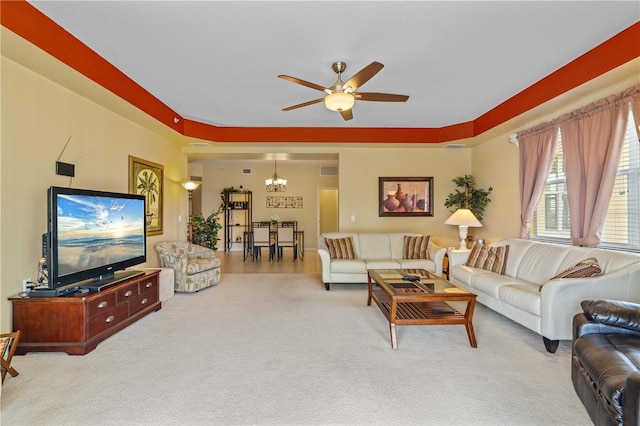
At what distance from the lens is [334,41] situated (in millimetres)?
2801

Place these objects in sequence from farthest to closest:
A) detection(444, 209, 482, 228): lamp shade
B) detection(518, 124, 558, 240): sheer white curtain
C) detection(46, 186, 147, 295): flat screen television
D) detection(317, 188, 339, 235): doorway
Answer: detection(317, 188, 339, 235): doorway → detection(444, 209, 482, 228): lamp shade → detection(518, 124, 558, 240): sheer white curtain → detection(46, 186, 147, 295): flat screen television

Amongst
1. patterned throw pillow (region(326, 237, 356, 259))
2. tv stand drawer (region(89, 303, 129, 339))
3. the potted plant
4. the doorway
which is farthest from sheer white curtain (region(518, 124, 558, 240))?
A: the doorway

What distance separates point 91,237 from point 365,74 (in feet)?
9.87

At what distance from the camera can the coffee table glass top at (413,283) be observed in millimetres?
3123

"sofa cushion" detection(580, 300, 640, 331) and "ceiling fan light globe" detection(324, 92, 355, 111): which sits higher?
"ceiling fan light globe" detection(324, 92, 355, 111)

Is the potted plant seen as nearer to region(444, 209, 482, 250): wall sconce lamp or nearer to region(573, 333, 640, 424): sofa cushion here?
region(444, 209, 482, 250): wall sconce lamp

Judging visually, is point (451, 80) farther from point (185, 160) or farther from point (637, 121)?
point (185, 160)

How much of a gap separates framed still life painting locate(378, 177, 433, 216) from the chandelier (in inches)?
153

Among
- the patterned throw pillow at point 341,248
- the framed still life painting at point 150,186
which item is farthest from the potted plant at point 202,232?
the patterned throw pillow at point 341,248

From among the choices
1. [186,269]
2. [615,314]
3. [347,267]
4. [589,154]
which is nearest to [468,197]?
[589,154]

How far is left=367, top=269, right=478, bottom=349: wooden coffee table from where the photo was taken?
9.51 ft

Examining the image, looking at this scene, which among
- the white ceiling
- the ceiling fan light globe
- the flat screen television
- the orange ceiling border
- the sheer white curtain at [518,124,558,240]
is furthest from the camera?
the sheer white curtain at [518,124,558,240]

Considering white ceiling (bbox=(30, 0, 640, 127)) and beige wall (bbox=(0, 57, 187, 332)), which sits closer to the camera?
white ceiling (bbox=(30, 0, 640, 127))

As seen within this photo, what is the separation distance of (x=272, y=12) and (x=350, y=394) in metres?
2.75
